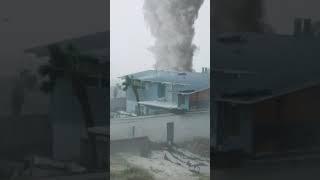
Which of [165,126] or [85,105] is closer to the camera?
[85,105]

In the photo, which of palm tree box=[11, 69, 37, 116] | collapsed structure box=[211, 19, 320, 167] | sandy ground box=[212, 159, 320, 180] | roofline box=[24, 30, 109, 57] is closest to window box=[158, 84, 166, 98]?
collapsed structure box=[211, 19, 320, 167]

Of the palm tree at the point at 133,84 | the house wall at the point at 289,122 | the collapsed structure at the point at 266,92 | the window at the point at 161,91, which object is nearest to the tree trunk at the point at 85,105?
the palm tree at the point at 133,84

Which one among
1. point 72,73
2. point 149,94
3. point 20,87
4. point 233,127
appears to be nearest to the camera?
point 20,87

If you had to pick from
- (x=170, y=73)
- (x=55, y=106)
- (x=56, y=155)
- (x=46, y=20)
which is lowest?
(x=56, y=155)

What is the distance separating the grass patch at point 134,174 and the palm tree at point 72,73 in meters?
0.23

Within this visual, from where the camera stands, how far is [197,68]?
13.4ft

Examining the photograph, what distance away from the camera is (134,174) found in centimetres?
406

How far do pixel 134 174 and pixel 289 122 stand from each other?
53.6 inches

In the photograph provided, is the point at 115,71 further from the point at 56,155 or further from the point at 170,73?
the point at 56,155

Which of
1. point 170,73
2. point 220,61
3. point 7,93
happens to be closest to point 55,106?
point 7,93

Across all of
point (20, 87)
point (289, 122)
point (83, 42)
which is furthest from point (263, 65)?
point (20, 87)

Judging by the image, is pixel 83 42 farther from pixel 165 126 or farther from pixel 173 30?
pixel 165 126

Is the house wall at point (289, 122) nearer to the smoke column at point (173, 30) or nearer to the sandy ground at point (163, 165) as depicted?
the sandy ground at point (163, 165)

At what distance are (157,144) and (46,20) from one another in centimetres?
126
